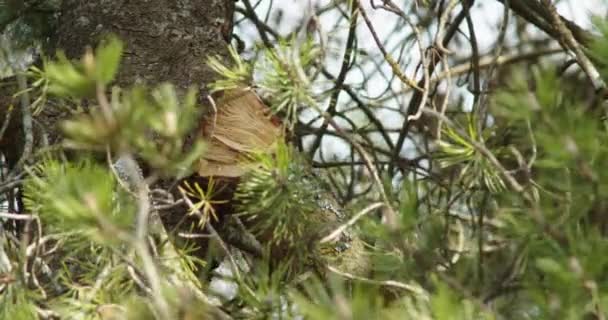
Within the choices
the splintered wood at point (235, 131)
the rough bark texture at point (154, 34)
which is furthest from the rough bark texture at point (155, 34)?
the splintered wood at point (235, 131)

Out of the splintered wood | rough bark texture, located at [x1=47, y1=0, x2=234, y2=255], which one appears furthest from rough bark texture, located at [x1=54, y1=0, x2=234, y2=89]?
the splintered wood

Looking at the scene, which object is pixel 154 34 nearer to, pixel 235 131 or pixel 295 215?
pixel 235 131

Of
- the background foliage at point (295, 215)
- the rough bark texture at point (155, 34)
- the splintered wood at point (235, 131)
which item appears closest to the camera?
the background foliage at point (295, 215)

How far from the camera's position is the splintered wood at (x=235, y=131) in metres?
1.20

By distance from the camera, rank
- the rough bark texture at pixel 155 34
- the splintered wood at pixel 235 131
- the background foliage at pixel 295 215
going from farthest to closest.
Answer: the rough bark texture at pixel 155 34, the splintered wood at pixel 235 131, the background foliage at pixel 295 215

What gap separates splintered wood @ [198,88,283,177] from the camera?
1199mm

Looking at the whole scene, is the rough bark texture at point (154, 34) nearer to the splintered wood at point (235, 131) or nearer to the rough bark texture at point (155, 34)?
the rough bark texture at point (155, 34)

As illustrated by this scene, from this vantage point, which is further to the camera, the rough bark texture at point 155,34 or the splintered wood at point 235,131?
the rough bark texture at point 155,34

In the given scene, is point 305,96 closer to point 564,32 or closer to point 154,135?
point 154,135

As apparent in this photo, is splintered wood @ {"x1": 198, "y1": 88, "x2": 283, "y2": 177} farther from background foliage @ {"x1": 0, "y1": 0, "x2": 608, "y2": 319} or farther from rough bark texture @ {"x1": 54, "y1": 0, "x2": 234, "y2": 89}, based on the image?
rough bark texture @ {"x1": 54, "y1": 0, "x2": 234, "y2": 89}

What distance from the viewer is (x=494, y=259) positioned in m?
1.62

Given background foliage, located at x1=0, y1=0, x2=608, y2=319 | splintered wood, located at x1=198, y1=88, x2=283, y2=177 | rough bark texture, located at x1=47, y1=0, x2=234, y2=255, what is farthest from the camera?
rough bark texture, located at x1=47, y1=0, x2=234, y2=255

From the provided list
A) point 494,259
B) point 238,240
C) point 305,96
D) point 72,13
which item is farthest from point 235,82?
point 494,259

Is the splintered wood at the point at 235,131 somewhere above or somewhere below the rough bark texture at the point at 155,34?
below
